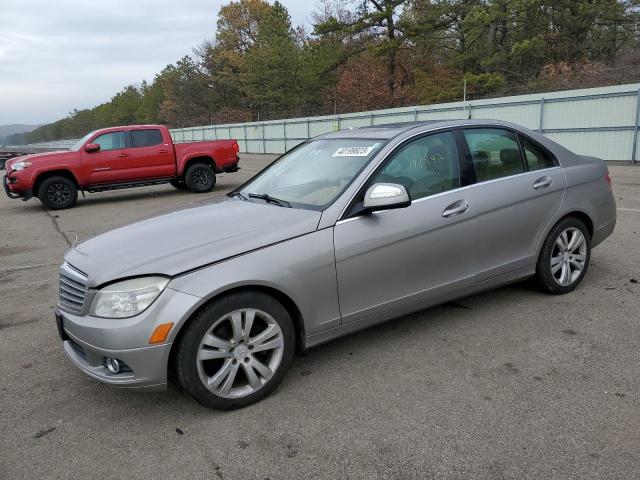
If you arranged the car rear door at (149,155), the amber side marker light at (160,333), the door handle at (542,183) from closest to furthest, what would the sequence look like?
the amber side marker light at (160,333) < the door handle at (542,183) < the car rear door at (149,155)

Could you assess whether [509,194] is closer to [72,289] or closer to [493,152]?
[493,152]

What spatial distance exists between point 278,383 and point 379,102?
36.7 metres

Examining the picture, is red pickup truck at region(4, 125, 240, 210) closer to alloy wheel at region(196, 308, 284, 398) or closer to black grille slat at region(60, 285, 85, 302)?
black grille slat at region(60, 285, 85, 302)

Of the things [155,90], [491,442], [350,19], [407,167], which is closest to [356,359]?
[491,442]

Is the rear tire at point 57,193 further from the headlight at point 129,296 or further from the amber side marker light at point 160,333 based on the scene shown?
the amber side marker light at point 160,333

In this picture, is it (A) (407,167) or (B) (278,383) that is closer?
(B) (278,383)

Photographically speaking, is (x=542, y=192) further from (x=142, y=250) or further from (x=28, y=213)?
(x=28, y=213)

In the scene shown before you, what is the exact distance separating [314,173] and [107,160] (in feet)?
31.7

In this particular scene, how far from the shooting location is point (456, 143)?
153 inches

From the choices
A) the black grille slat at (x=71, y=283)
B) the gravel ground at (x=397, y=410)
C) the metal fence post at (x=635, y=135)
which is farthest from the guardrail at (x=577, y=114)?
the black grille slat at (x=71, y=283)

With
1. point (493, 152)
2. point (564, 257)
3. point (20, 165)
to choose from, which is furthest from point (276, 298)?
point (20, 165)

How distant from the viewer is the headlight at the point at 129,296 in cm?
268

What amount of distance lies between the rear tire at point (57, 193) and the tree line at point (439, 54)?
18.4 meters

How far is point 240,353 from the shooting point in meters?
2.88
